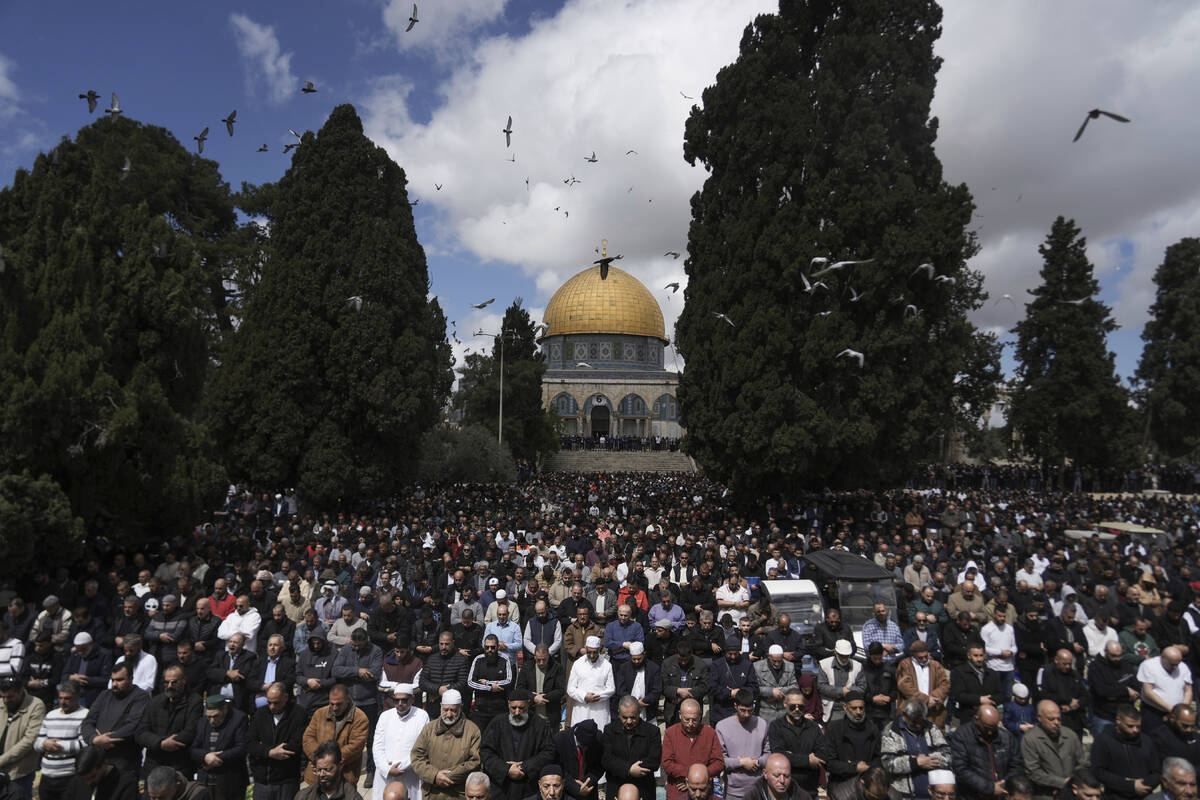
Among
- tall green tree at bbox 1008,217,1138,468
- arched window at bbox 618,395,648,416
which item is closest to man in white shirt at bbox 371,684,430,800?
tall green tree at bbox 1008,217,1138,468

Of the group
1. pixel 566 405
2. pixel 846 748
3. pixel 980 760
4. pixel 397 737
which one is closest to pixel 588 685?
pixel 397 737

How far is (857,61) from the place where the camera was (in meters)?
18.5

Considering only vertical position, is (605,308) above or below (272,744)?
above

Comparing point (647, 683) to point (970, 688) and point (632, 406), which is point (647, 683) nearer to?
point (970, 688)

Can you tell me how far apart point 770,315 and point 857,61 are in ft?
23.4

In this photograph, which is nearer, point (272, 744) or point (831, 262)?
point (272, 744)

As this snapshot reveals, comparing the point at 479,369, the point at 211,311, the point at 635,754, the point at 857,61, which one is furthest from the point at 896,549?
the point at 479,369

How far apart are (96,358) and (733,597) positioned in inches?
363

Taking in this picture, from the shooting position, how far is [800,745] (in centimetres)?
488

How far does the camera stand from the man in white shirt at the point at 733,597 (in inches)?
335

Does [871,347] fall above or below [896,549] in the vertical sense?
above

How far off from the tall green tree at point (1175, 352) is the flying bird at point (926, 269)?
20427mm

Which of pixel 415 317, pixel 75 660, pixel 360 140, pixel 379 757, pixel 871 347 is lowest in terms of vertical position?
pixel 379 757

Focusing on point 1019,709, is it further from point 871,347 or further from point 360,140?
point 360,140
